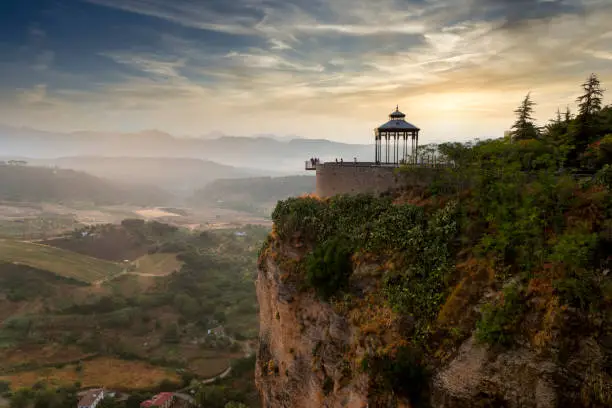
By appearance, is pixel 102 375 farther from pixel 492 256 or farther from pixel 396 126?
pixel 492 256

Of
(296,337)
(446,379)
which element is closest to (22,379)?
(296,337)

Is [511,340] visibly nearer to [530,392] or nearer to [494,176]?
[530,392]

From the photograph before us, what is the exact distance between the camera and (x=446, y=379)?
13.5 meters

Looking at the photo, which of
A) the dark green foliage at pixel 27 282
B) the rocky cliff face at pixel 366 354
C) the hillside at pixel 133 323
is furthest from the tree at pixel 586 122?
the dark green foliage at pixel 27 282

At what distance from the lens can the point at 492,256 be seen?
14547mm

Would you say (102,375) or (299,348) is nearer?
(299,348)

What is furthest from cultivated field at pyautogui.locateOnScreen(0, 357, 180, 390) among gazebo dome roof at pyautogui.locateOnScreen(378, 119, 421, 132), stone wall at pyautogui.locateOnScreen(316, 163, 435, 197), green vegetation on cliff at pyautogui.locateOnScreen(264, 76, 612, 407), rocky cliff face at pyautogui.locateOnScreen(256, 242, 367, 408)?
gazebo dome roof at pyautogui.locateOnScreen(378, 119, 421, 132)

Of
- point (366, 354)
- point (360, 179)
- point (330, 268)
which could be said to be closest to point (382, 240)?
point (330, 268)

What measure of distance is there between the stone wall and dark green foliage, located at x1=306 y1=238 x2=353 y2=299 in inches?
154

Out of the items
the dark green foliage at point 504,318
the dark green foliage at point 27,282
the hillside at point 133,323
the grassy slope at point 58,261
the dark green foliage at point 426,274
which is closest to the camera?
the dark green foliage at point 504,318

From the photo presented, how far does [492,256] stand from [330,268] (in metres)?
7.33

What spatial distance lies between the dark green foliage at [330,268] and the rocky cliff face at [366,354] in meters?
0.71

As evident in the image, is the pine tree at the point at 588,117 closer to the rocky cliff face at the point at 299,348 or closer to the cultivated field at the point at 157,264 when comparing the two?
the rocky cliff face at the point at 299,348

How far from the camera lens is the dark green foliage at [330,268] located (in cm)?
1906
